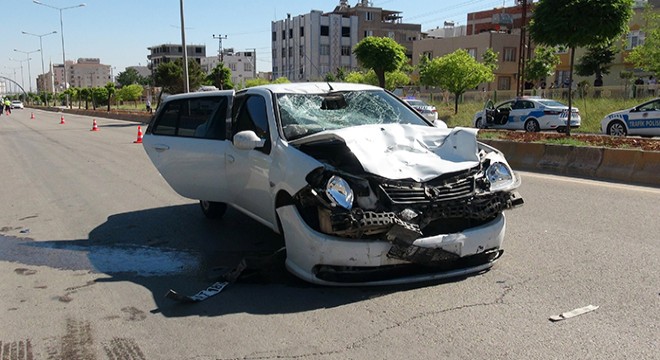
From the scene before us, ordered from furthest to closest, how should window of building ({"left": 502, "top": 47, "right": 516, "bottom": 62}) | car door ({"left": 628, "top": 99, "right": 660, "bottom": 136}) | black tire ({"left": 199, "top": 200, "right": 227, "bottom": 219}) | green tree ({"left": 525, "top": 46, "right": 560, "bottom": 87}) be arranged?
window of building ({"left": 502, "top": 47, "right": 516, "bottom": 62}) → green tree ({"left": 525, "top": 46, "right": 560, "bottom": 87}) → car door ({"left": 628, "top": 99, "right": 660, "bottom": 136}) → black tire ({"left": 199, "top": 200, "right": 227, "bottom": 219})

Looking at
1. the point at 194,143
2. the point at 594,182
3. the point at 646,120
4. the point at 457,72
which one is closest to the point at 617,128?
the point at 646,120

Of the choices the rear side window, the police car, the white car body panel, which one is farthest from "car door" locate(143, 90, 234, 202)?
the police car

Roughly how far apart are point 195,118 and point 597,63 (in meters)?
52.4

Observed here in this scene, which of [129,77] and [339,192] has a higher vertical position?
[129,77]

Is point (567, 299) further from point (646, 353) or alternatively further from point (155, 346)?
point (155, 346)

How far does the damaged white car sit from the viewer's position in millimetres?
4348

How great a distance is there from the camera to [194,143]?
6.69 m

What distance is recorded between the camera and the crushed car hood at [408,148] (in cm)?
454

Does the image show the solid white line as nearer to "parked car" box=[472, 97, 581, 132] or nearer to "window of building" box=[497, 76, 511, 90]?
"parked car" box=[472, 97, 581, 132]

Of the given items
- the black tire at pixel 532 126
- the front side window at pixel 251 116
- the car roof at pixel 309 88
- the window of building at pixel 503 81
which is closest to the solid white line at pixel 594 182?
the car roof at pixel 309 88

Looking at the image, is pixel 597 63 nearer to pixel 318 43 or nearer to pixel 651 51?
pixel 651 51

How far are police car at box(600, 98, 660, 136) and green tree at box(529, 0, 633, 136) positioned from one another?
4.40 meters

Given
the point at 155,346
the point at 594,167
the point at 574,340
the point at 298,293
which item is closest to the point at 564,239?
the point at 574,340

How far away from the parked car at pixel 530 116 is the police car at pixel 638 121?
10.1 feet
